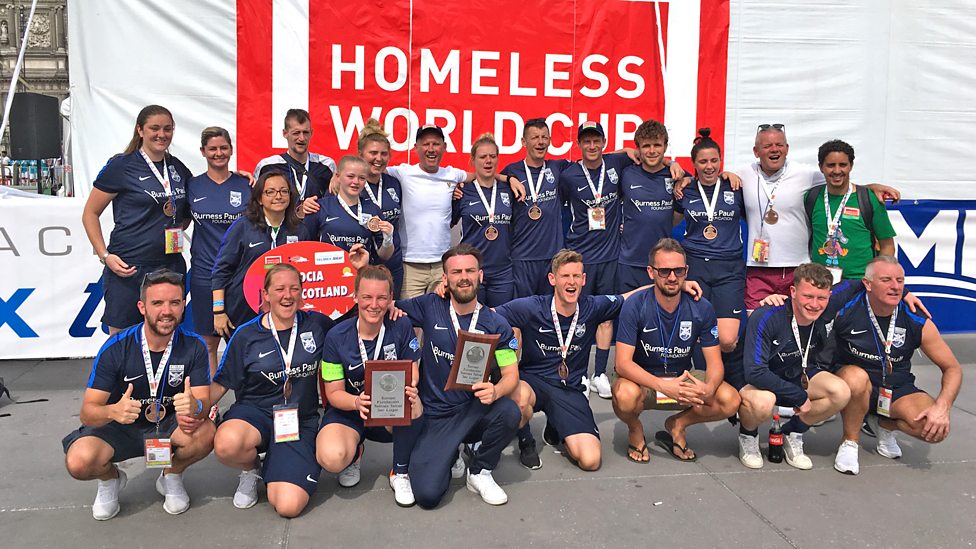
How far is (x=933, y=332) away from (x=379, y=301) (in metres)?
3.04

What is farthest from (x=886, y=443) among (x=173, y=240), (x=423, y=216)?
(x=173, y=240)

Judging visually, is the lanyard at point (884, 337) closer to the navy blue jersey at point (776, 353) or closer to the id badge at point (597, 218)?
the navy blue jersey at point (776, 353)

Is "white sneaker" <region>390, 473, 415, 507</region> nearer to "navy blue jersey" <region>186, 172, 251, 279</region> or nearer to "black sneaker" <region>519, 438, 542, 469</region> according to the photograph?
"black sneaker" <region>519, 438, 542, 469</region>

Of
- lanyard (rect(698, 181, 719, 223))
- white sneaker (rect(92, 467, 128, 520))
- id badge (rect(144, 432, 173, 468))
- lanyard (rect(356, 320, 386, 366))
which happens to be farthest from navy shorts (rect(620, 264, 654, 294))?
white sneaker (rect(92, 467, 128, 520))

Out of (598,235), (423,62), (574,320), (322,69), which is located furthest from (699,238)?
(322,69)

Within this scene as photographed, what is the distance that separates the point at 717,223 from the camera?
502 cm

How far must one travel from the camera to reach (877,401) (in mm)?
4273

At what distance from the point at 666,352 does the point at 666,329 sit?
128 mm

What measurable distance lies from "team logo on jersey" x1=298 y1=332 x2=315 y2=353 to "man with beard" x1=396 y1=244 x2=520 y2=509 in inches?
20.2

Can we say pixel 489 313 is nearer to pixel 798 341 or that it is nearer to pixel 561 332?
pixel 561 332

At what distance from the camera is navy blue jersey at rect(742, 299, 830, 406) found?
4.09 m

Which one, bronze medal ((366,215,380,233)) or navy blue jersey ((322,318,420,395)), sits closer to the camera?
navy blue jersey ((322,318,420,395))

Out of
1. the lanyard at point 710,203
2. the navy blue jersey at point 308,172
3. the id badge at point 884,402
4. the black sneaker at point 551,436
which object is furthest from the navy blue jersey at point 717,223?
the navy blue jersey at point 308,172

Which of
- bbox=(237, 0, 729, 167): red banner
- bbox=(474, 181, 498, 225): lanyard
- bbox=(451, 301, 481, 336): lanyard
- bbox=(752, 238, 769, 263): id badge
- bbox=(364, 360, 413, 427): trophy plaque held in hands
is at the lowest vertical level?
bbox=(364, 360, 413, 427): trophy plaque held in hands
